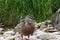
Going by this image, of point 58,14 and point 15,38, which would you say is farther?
point 58,14

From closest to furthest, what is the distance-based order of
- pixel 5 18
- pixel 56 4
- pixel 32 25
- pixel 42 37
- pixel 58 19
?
pixel 32 25 < pixel 42 37 < pixel 58 19 < pixel 5 18 < pixel 56 4

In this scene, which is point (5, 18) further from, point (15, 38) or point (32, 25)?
point (32, 25)

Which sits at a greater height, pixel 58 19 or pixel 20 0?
pixel 20 0

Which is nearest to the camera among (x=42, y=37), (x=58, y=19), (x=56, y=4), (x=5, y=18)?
(x=42, y=37)

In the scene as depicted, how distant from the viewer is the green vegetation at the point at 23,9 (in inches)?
316

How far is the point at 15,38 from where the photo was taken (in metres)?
6.16

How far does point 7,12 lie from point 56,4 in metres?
1.68

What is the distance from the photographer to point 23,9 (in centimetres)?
817

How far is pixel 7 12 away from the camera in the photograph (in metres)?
8.09

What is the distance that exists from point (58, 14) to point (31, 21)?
5.68ft

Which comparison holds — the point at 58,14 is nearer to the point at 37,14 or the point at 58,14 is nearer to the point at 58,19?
the point at 58,19

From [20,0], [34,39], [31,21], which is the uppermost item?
[20,0]

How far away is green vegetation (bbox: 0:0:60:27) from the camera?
804 cm

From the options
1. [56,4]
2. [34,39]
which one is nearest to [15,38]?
[34,39]
